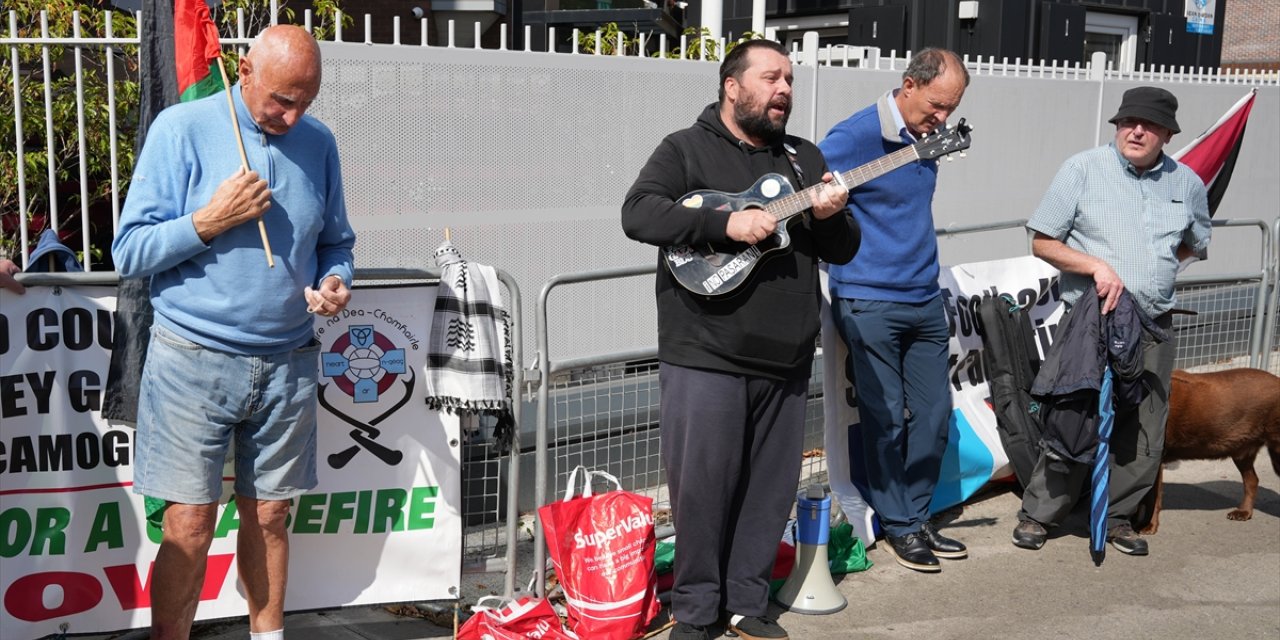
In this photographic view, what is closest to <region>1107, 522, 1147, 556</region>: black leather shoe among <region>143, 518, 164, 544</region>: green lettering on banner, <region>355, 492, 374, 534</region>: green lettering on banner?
<region>355, 492, 374, 534</region>: green lettering on banner

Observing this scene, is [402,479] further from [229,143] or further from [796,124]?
[796,124]

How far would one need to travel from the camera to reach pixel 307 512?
4.11 metres

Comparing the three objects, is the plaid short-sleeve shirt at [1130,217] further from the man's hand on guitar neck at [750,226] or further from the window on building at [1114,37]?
the window on building at [1114,37]

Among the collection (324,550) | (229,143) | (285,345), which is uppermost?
(229,143)

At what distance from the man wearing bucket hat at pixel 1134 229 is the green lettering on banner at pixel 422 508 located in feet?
8.86

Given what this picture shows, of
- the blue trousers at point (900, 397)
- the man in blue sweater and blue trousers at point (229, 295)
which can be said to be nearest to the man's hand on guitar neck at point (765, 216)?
the blue trousers at point (900, 397)

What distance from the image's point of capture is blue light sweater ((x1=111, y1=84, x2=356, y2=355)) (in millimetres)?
3328

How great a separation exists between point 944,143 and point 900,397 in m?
1.27

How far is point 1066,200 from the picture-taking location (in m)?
5.22

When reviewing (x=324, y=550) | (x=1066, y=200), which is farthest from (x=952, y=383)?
(x=324, y=550)

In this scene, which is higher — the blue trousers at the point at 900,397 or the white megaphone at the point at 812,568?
the blue trousers at the point at 900,397

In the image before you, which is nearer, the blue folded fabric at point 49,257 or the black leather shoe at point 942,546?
the blue folded fabric at point 49,257

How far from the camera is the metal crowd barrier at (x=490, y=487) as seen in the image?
431cm

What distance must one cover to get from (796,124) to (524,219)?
2344 millimetres
